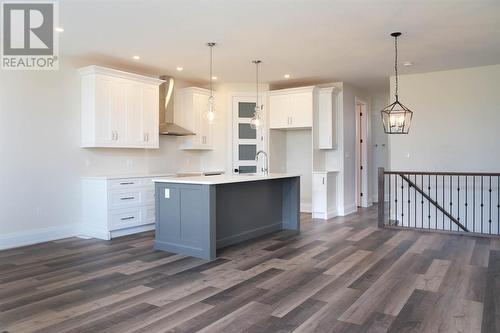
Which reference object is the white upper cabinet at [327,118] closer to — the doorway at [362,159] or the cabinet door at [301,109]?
the cabinet door at [301,109]

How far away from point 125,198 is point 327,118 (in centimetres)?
424

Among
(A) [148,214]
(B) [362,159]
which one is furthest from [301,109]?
(A) [148,214]

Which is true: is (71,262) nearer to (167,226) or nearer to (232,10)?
(167,226)

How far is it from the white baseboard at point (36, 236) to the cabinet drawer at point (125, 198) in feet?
2.65

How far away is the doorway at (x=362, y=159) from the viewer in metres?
9.16

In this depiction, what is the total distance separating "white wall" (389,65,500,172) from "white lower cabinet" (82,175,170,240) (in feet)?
15.9

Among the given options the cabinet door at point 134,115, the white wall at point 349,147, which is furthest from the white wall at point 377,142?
the cabinet door at point 134,115

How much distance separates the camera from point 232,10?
4.00m

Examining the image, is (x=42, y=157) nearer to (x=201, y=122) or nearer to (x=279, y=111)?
(x=201, y=122)

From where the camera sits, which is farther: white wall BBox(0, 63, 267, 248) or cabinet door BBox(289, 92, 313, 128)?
cabinet door BBox(289, 92, 313, 128)

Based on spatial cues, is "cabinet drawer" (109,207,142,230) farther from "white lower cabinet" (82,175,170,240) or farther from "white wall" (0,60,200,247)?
"white wall" (0,60,200,247)

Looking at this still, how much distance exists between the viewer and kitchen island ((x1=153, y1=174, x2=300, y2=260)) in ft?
14.9

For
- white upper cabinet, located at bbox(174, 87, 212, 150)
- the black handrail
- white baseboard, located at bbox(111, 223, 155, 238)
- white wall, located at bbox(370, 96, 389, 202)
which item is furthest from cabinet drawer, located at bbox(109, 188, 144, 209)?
white wall, located at bbox(370, 96, 389, 202)

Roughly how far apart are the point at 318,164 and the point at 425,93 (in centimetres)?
244
